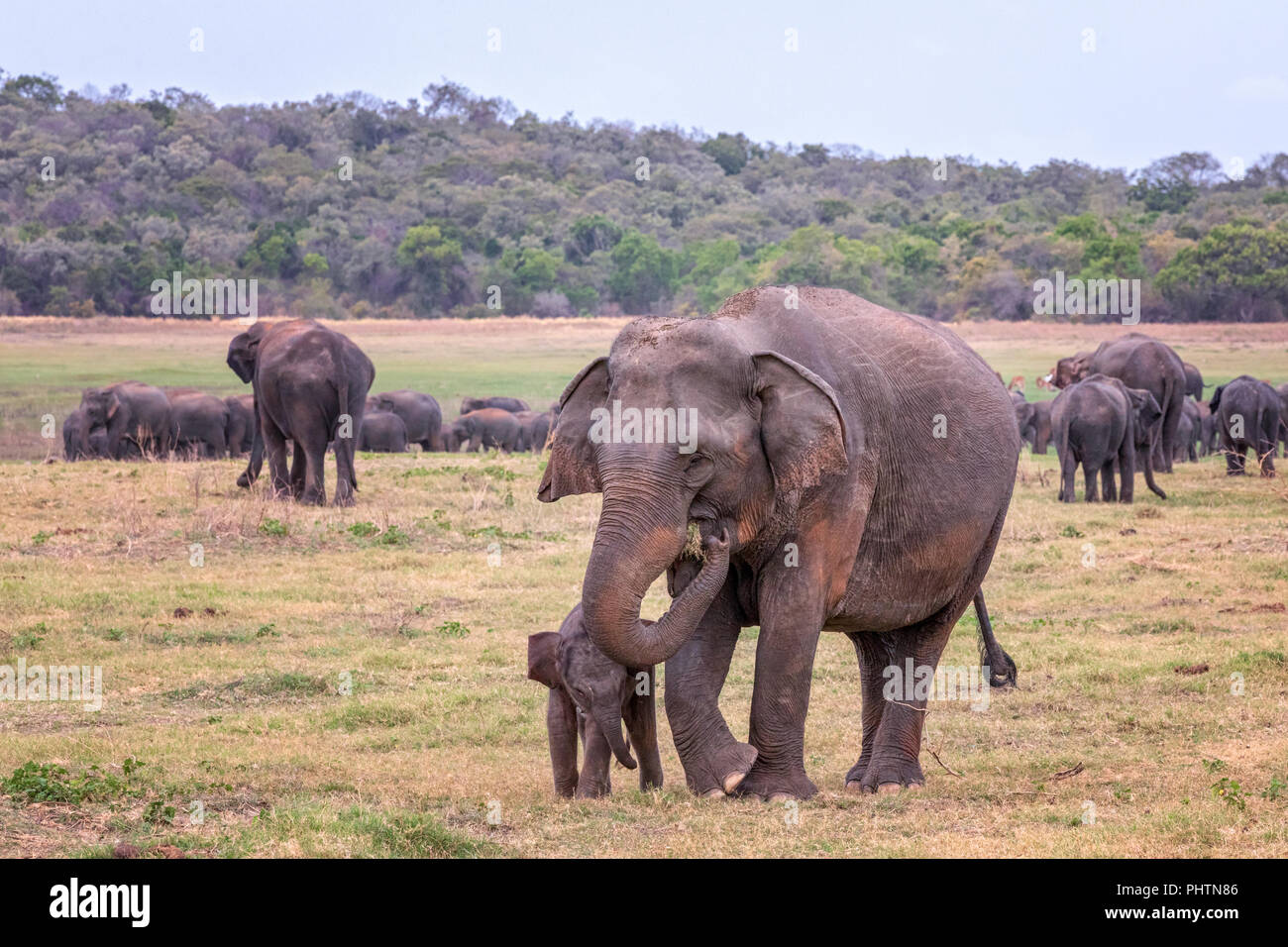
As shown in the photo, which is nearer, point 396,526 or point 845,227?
point 396,526

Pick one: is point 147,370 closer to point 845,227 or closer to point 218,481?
point 218,481

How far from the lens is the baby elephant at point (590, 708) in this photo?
27.7ft

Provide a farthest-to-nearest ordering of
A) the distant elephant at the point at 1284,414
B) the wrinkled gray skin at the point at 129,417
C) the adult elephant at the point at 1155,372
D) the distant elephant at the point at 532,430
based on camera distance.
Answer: the distant elephant at the point at 532,430 < the distant elephant at the point at 1284,414 < the wrinkled gray skin at the point at 129,417 < the adult elephant at the point at 1155,372

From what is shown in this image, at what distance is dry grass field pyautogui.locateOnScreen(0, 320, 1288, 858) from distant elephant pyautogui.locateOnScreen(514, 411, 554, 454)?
10.9 metres

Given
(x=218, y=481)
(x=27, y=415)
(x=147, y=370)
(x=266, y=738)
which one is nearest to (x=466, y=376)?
(x=147, y=370)

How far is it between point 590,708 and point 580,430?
146cm

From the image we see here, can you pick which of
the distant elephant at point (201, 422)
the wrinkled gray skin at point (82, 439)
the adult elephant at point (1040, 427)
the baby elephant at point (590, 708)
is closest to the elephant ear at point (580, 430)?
the baby elephant at point (590, 708)

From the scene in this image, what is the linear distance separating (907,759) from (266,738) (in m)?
3.95

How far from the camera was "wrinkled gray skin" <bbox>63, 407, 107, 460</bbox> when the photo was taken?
96.3 ft

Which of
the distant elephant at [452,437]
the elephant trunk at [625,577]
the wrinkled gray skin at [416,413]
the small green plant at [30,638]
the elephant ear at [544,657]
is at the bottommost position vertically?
the small green plant at [30,638]

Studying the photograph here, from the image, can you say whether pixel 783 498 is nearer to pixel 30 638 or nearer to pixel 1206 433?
pixel 30 638

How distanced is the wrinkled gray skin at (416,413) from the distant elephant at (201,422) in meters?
4.42

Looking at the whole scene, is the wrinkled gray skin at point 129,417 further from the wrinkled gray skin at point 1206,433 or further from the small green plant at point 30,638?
the wrinkled gray skin at point 1206,433

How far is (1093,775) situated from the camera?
30.5 feet
